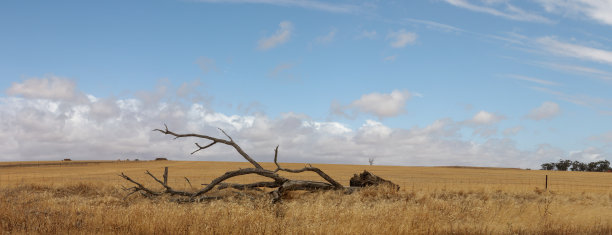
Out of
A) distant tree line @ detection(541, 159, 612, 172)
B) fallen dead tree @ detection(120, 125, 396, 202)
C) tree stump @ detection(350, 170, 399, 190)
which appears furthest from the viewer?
distant tree line @ detection(541, 159, 612, 172)

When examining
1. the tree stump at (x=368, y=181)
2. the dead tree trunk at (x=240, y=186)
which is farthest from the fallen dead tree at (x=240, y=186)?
the tree stump at (x=368, y=181)

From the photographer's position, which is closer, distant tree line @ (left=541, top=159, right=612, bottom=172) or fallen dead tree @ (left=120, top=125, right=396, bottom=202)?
fallen dead tree @ (left=120, top=125, right=396, bottom=202)

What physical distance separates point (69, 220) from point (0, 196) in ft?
32.3

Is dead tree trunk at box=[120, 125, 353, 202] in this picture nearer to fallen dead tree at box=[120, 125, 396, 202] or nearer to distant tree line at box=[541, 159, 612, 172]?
fallen dead tree at box=[120, 125, 396, 202]

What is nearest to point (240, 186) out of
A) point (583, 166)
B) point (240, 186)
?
point (240, 186)

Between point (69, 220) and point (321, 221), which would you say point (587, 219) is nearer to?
point (321, 221)

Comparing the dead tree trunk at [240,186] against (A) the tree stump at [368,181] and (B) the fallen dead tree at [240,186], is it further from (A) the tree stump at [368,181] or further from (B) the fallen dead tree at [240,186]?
(A) the tree stump at [368,181]

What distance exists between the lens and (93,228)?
10320 millimetres

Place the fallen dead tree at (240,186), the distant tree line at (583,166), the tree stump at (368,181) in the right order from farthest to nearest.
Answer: the distant tree line at (583,166), the tree stump at (368,181), the fallen dead tree at (240,186)

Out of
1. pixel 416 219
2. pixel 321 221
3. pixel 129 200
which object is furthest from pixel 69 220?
pixel 416 219

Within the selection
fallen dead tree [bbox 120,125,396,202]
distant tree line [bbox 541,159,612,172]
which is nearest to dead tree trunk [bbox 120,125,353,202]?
fallen dead tree [bbox 120,125,396,202]

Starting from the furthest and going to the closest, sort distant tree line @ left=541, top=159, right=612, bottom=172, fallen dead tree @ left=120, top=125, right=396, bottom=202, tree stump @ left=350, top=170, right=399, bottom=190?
distant tree line @ left=541, top=159, right=612, bottom=172, tree stump @ left=350, top=170, right=399, bottom=190, fallen dead tree @ left=120, top=125, right=396, bottom=202

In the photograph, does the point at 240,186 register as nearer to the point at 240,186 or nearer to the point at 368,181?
the point at 240,186

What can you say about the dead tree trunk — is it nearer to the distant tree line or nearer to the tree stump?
the tree stump
